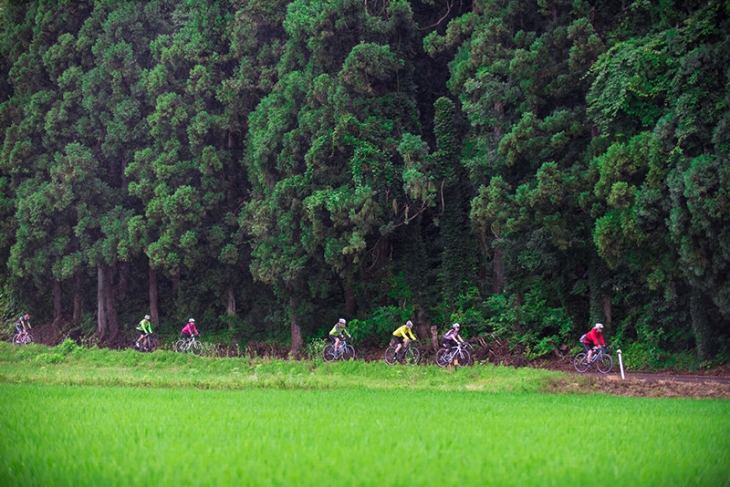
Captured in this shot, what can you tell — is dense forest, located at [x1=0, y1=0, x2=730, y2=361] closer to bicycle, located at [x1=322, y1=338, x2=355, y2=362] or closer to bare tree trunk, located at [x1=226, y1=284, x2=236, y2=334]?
bare tree trunk, located at [x1=226, y1=284, x2=236, y2=334]

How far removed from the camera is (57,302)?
124 ft

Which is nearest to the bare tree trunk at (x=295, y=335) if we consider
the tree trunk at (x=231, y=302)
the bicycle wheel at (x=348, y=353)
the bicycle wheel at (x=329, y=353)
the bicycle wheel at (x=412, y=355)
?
the bicycle wheel at (x=329, y=353)

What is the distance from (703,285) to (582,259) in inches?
212

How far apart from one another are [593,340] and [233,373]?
34.5 feet

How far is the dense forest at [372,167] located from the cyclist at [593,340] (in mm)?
2108

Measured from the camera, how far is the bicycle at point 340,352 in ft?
86.3

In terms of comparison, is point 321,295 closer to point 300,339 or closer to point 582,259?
point 300,339

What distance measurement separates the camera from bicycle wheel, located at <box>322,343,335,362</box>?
26.7 metres

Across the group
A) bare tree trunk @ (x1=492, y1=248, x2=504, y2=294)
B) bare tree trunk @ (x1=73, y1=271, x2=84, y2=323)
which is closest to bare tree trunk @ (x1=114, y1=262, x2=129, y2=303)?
bare tree trunk @ (x1=73, y1=271, x2=84, y2=323)

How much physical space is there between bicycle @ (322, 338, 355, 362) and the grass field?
879 cm

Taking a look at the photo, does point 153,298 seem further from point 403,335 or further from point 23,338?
point 403,335

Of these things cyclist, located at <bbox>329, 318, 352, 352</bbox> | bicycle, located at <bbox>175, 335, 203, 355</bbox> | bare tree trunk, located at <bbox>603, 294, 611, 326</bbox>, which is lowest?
bicycle, located at <bbox>175, 335, 203, 355</bbox>

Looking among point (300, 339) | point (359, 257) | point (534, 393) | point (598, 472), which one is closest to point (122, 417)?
point (598, 472)

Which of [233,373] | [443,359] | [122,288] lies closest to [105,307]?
[122,288]
